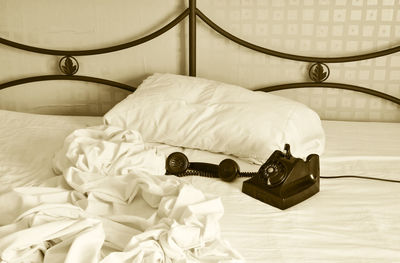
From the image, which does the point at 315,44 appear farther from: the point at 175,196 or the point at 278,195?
the point at 175,196

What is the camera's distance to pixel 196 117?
1.63 m

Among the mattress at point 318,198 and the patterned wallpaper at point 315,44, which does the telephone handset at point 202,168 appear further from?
the patterned wallpaper at point 315,44

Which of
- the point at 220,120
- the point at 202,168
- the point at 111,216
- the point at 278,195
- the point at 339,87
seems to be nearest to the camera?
the point at 111,216

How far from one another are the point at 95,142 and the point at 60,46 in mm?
944

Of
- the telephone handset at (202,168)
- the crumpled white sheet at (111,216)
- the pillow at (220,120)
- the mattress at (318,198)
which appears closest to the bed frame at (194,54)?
the mattress at (318,198)

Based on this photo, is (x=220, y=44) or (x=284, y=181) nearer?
(x=284, y=181)

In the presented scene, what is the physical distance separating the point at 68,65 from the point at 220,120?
3.05 feet

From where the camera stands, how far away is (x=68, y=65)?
2174 mm

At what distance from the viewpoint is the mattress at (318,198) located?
104 cm

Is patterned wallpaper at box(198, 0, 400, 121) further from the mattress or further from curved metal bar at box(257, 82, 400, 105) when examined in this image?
the mattress

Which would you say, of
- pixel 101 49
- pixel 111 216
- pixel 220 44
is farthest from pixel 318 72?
pixel 111 216

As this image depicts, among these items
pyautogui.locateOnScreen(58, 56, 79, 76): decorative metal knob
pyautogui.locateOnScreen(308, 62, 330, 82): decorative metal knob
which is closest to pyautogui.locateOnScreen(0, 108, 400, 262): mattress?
pyautogui.locateOnScreen(308, 62, 330, 82): decorative metal knob

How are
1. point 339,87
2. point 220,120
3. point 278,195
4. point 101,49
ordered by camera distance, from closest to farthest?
point 278,195, point 220,120, point 339,87, point 101,49

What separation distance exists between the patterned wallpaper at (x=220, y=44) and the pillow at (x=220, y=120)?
0.35 m
